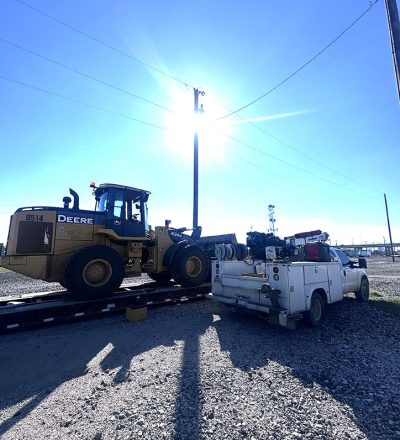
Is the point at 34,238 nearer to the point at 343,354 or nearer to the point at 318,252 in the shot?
the point at 343,354

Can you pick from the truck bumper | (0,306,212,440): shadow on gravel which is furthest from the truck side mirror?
(0,306,212,440): shadow on gravel

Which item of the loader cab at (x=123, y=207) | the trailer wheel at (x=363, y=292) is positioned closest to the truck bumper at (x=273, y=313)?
the loader cab at (x=123, y=207)

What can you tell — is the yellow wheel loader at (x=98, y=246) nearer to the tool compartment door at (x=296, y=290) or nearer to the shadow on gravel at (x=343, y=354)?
the shadow on gravel at (x=343, y=354)

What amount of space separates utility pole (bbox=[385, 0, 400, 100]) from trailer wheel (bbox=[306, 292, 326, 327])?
514 centimetres

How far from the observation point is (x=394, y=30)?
6.45m

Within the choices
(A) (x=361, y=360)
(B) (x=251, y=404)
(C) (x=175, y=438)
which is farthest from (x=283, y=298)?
(C) (x=175, y=438)

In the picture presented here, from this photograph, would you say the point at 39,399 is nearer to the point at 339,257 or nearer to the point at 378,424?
the point at 378,424

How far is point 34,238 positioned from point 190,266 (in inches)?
176

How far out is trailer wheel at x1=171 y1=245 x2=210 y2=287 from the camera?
8445 millimetres

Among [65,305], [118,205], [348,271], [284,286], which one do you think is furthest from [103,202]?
[348,271]

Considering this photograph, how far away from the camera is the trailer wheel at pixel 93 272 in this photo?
6.47m

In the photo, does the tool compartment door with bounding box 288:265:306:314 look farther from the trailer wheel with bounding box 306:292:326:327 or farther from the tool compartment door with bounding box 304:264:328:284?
the trailer wheel with bounding box 306:292:326:327

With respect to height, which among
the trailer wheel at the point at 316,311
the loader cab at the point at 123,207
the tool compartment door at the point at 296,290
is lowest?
the trailer wheel at the point at 316,311

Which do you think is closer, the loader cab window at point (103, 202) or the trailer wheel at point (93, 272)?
the trailer wheel at point (93, 272)
